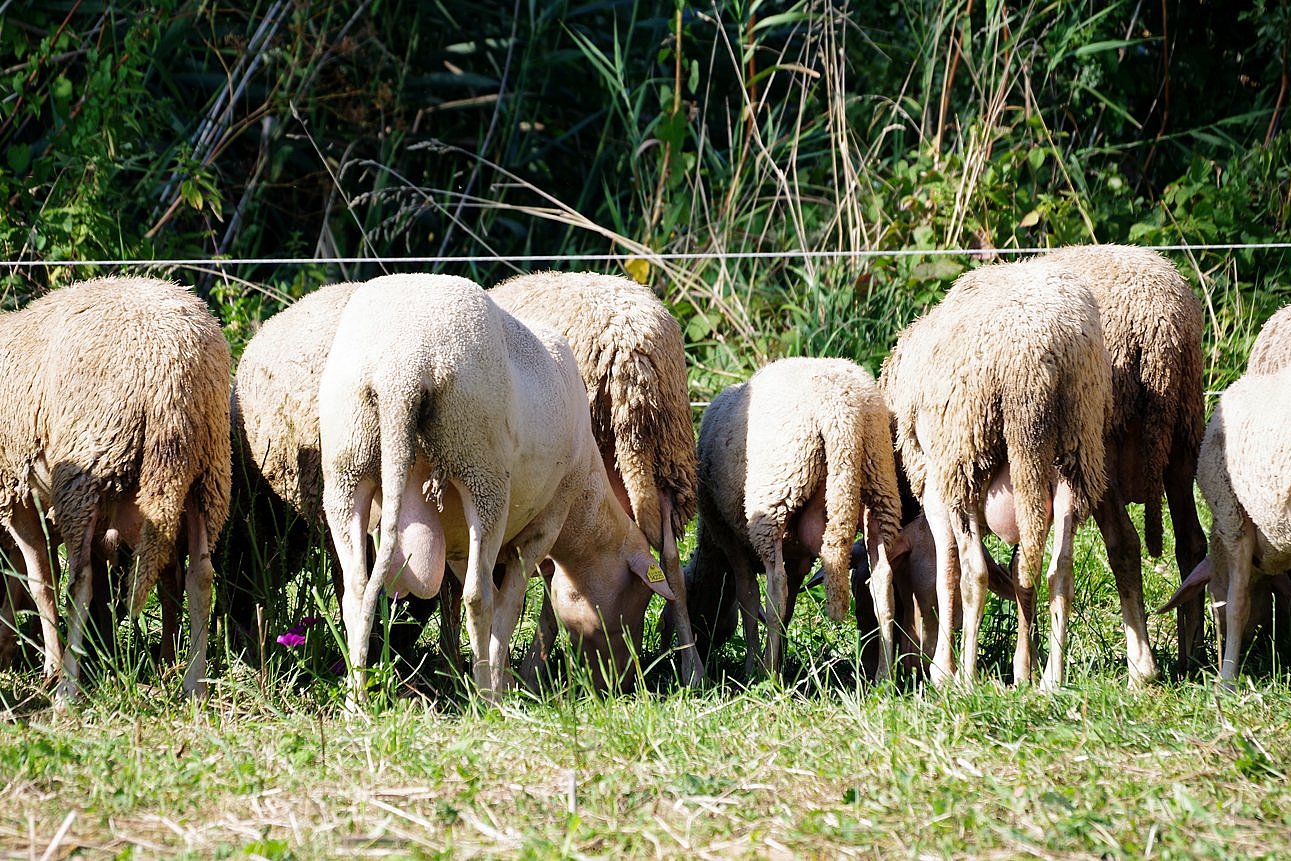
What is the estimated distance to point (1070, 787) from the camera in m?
3.62

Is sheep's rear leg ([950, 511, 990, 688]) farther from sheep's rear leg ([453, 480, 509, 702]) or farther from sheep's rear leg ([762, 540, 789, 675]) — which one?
sheep's rear leg ([453, 480, 509, 702])

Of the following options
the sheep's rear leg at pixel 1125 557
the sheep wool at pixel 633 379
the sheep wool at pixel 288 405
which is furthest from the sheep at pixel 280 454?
the sheep's rear leg at pixel 1125 557

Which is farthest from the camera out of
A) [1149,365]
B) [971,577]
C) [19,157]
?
[19,157]

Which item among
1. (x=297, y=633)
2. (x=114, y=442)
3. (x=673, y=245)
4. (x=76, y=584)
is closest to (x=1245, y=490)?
(x=297, y=633)

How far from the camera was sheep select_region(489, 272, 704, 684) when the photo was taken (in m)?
5.36

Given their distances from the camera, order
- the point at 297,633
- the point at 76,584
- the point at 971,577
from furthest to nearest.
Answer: the point at 971,577
the point at 297,633
the point at 76,584

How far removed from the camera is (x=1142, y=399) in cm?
528

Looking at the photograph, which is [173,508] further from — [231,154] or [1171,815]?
[231,154]

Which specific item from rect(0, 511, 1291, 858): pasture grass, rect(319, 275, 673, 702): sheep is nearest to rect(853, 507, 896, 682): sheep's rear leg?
rect(0, 511, 1291, 858): pasture grass

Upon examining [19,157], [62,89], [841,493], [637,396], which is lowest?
[841,493]

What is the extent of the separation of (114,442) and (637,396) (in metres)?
1.76

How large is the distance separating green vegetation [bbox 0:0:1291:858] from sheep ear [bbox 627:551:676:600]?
0.35 meters

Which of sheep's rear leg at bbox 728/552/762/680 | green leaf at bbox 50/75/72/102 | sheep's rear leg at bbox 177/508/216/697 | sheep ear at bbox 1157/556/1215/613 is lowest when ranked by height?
sheep's rear leg at bbox 728/552/762/680

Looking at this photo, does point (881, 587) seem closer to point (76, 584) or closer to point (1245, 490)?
point (1245, 490)
